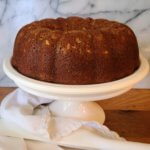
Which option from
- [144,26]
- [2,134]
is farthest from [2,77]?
[144,26]

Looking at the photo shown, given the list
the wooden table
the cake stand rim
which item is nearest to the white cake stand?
the cake stand rim

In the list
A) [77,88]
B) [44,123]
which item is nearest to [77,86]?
[77,88]

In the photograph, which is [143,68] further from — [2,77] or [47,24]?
[2,77]

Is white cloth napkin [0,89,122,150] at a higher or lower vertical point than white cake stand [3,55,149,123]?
lower

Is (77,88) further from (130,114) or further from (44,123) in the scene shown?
(130,114)

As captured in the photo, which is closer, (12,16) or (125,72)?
(125,72)

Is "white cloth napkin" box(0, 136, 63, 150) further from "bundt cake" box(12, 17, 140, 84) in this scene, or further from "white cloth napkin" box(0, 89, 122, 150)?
"bundt cake" box(12, 17, 140, 84)
